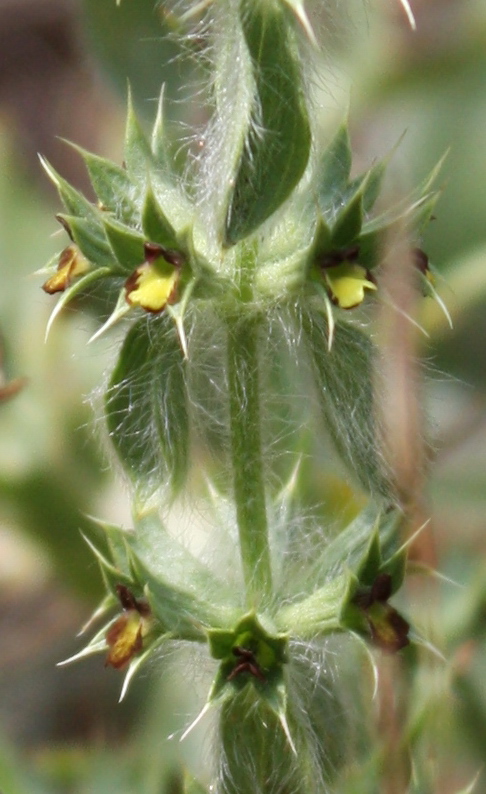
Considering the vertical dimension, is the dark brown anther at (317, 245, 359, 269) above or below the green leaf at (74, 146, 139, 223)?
below

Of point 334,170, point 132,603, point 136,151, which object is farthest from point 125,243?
point 132,603

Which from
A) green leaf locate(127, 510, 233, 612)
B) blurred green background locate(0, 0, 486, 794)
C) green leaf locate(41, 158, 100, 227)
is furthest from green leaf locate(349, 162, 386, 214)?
blurred green background locate(0, 0, 486, 794)

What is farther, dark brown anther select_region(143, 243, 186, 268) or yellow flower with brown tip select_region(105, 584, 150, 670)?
yellow flower with brown tip select_region(105, 584, 150, 670)

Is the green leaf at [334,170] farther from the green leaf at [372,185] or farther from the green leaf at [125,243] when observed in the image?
the green leaf at [125,243]

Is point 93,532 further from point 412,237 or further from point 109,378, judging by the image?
point 412,237

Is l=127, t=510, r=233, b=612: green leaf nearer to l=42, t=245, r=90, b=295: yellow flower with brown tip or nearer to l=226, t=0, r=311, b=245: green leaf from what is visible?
l=42, t=245, r=90, b=295: yellow flower with brown tip

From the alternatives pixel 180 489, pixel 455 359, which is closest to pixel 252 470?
pixel 180 489

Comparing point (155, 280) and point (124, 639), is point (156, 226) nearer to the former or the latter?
point (155, 280)

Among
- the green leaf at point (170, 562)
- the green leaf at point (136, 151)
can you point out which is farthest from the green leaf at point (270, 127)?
the green leaf at point (170, 562)
